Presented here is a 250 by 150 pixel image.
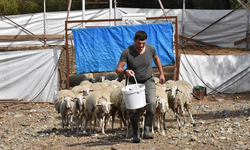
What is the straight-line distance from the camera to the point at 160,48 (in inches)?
567

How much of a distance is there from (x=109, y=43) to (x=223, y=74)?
13.6ft

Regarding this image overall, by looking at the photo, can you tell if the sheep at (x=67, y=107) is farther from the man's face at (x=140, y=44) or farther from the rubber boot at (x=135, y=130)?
the man's face at (x=140, y=44)

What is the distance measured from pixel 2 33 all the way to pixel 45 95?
11.1 metres

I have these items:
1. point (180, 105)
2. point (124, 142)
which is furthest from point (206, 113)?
point (124, 142)

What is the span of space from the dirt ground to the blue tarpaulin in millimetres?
1784

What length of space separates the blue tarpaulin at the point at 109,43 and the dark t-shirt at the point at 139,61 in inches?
243

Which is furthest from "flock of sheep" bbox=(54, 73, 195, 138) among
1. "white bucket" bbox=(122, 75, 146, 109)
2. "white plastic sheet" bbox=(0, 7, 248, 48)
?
"white plastic sheet" bbox=(0, 7, 248, 48)

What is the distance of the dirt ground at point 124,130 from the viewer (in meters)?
8.26

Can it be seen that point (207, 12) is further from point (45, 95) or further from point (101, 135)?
point (101, 135)

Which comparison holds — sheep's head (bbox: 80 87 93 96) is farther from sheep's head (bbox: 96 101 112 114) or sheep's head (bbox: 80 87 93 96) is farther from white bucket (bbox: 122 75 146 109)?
white bucket (bbox: 122 75 146 109)

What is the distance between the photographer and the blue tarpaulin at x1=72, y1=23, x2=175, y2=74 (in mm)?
14258

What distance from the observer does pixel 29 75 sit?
47.9ft

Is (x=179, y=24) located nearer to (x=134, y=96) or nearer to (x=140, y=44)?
(x=140, y=44)

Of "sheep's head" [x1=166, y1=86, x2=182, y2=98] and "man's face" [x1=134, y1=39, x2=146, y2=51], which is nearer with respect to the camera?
"man's face" [x1=134, y1=39, x2=146, y2=51]
